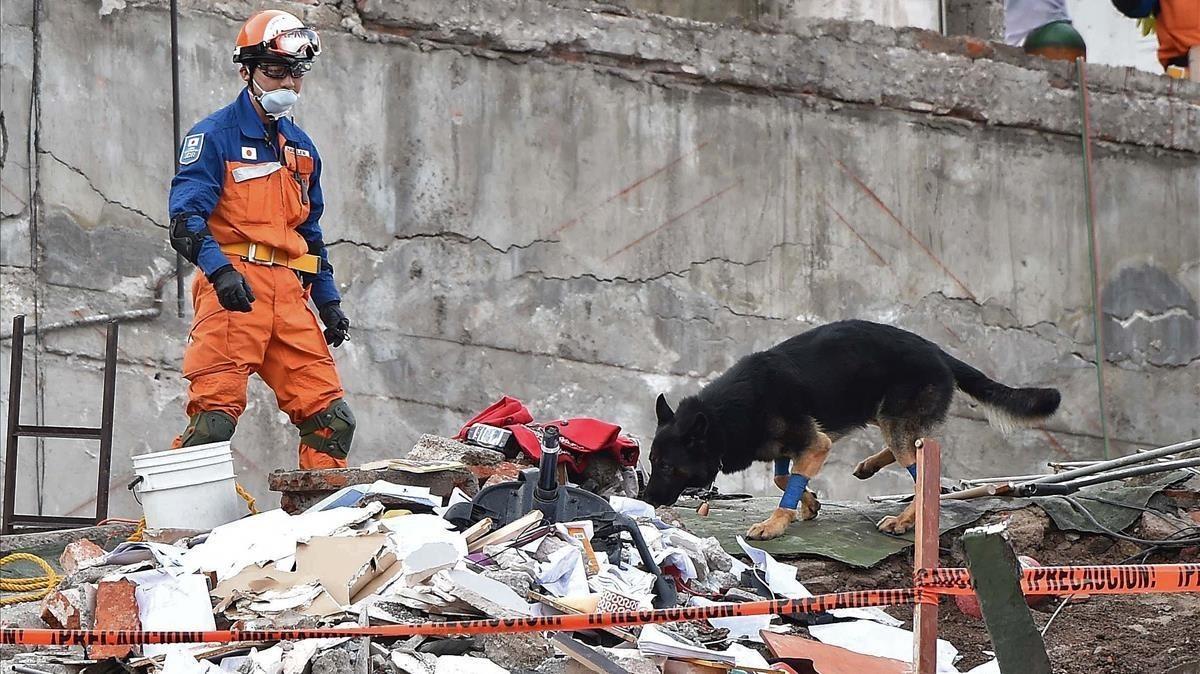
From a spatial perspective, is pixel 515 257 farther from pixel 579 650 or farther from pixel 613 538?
pixel 579 650

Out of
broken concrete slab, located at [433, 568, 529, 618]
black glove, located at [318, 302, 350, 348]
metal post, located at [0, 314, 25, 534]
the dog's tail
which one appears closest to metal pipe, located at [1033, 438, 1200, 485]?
the dog's tail

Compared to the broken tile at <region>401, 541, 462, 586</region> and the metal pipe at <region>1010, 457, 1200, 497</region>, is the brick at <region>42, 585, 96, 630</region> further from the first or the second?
the metal pipe at <region>1010, 457, 1200, 497</region>

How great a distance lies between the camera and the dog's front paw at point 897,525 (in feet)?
20.9

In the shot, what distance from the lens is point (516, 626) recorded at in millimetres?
3797

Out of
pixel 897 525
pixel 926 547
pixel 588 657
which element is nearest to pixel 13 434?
pixel 588 657

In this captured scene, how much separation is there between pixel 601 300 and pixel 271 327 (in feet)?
11.3

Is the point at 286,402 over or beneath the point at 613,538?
over

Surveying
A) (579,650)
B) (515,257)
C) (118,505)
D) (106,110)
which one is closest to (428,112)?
(515,257)

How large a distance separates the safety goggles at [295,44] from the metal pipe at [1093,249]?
629 cm

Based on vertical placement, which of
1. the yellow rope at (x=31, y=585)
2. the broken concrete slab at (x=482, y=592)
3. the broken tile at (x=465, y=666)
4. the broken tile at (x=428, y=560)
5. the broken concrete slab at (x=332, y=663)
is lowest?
the broken tile at (x=465, y=666)

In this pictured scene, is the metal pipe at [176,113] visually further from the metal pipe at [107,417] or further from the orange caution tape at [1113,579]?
the orange caution tape at [1113,579]

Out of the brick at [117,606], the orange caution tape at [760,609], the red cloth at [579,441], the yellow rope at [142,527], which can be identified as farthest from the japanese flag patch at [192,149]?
the orange caution tape at [760,609]

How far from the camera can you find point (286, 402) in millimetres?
6031

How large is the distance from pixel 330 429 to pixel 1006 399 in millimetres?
2934
